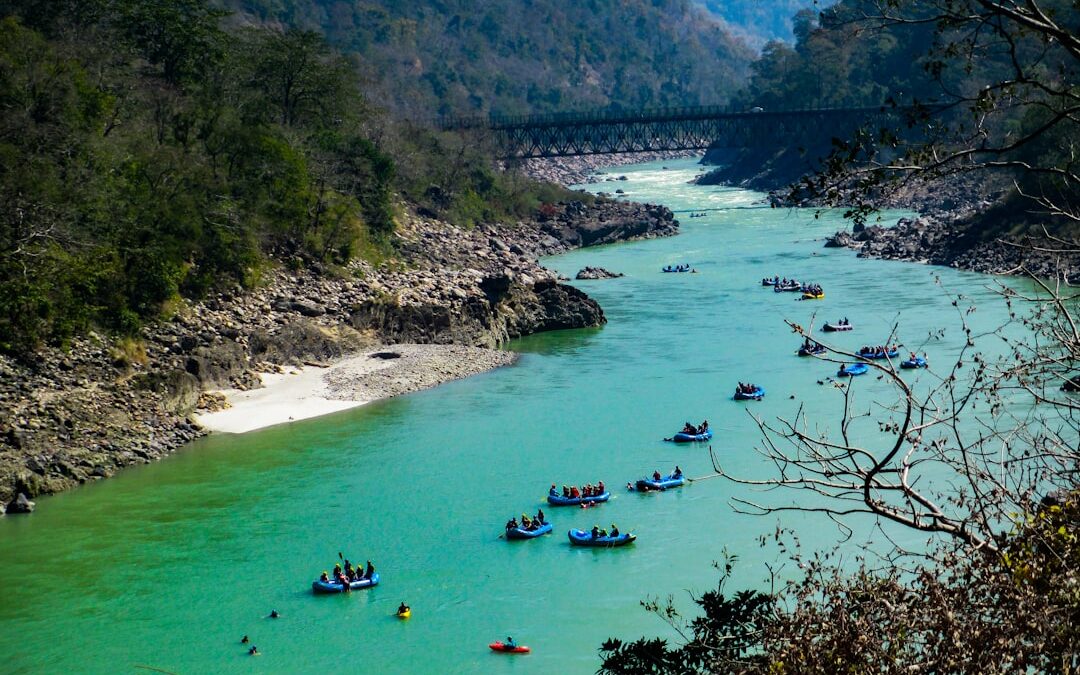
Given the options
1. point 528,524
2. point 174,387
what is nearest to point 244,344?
point 174,387

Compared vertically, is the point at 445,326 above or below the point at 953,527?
below

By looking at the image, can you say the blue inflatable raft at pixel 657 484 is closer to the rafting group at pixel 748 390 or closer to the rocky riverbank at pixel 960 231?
the rafting group at pixel 748 390

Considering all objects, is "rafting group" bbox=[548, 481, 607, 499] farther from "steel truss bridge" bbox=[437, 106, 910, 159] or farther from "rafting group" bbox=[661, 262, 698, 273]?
"steel truss bridge" bbox=[437, 106, 910, 159]

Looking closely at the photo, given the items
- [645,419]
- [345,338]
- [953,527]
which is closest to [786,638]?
[953,527]

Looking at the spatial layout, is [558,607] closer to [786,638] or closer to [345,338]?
[786,638]

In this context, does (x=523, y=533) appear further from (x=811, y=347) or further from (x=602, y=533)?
(x=811, y=347)

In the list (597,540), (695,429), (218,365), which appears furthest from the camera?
(218,365)
